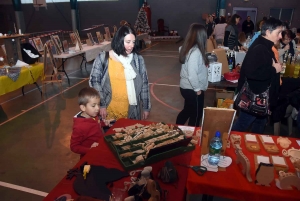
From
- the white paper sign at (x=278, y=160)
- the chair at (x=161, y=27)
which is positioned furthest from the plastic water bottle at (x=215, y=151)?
the chair at (x=161, y=27)

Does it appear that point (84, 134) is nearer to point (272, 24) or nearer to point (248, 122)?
point (248, 122)

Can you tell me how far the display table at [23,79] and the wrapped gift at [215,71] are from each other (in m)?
3.50

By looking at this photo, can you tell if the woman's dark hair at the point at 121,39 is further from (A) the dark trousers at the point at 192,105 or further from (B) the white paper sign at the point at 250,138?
(B) the white paper sign at the point at 250,138

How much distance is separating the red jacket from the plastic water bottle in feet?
3.13

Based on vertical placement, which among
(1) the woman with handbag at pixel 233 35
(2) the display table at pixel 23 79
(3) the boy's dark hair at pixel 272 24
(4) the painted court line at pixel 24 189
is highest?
(3) the boy's dark hair at pixel 272 24

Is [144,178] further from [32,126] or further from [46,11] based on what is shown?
[46,11]

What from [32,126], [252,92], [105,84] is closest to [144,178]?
[105,84]

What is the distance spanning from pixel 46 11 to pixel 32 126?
52.5 ft

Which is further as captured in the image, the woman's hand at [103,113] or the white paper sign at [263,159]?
the woman's hand at [103,113]

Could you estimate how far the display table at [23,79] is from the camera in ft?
14.4

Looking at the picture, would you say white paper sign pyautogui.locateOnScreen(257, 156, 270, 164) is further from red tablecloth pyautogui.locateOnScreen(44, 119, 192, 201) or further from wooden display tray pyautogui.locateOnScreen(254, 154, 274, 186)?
red tablecloth pyautogui.locateOnScreen(44, 119, 192, 201)

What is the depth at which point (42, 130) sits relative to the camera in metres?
4.09

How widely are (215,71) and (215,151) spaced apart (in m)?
2.16

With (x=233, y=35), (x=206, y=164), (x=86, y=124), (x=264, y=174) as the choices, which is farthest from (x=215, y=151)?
(x=233, y=35)
